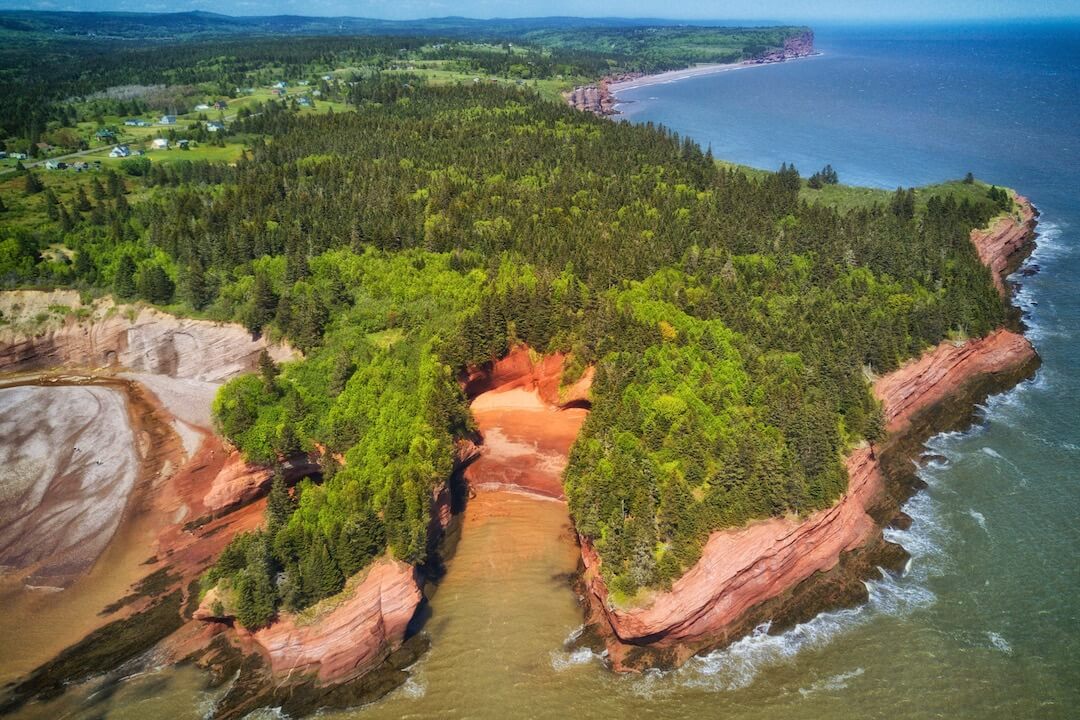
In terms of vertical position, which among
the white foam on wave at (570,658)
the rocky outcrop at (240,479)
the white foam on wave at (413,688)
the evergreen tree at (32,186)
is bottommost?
the white foam on wave at (413,688)

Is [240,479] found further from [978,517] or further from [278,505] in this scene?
[978,517]

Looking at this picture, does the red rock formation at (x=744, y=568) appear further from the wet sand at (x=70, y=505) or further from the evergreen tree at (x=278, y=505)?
the wet sand at (x=70, y=505)

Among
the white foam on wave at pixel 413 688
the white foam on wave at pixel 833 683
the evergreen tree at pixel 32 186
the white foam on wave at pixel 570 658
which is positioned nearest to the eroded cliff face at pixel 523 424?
the white foam on wave at pixel 570 658

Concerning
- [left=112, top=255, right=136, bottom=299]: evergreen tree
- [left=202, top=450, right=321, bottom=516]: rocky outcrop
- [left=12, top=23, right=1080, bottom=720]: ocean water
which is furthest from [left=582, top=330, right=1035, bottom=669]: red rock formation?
[left=112, top=255, right=136, bottom=299]: evergreen tree

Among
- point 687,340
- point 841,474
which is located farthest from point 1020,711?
point 687,340

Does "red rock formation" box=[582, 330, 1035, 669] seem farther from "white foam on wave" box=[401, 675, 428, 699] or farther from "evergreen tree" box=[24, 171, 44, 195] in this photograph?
"evergreen tree" box=[24, 171, 44, 195]

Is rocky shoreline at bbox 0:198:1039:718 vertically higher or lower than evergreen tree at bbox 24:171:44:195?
lower

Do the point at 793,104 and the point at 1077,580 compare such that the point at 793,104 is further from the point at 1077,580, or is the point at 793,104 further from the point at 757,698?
the point at 757,698
